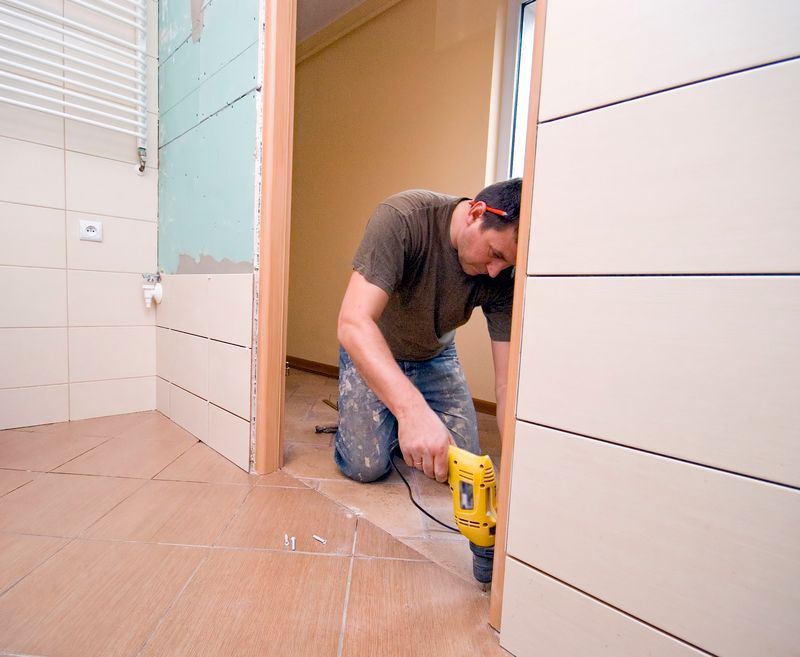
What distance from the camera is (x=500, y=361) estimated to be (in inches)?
53.8

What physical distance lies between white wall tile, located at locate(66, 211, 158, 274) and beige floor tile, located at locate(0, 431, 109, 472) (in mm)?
748

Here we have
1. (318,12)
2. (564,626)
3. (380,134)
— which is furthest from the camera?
(318,12)

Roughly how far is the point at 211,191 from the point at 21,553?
50.5 inches

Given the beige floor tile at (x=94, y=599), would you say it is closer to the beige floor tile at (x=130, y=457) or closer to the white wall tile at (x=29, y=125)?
the beige floor tile at (x=130, y=457)

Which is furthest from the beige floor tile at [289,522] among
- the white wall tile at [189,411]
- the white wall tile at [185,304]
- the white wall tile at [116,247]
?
the white wall tile at [116,247]

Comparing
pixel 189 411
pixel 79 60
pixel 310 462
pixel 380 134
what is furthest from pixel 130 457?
pixel 380 134

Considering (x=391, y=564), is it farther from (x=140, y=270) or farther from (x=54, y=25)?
(x=54, y=25)

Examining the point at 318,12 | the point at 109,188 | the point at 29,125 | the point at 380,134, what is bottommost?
the point at 109,188

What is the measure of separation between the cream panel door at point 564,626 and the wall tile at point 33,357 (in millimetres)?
2073

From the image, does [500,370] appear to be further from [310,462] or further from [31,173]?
[31,173]

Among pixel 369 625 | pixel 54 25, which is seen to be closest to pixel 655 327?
pixel 369 625

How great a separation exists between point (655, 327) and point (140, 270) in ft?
7.27

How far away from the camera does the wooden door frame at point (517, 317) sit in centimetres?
72

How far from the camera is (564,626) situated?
71cm
